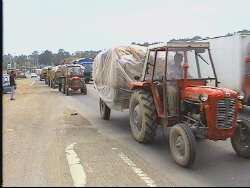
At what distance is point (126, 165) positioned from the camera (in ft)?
28.2

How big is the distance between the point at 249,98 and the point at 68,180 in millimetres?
9149

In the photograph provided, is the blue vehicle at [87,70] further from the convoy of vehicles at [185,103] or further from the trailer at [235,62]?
the convoy of vehicles at [185,103]

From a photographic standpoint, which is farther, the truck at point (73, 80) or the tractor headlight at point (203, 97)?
the truck at point (73, 80)

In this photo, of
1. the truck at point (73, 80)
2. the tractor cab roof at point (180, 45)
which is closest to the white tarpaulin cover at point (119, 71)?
the tractor cab roof at point (180, 45)

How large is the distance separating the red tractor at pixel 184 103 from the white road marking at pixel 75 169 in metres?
1.72

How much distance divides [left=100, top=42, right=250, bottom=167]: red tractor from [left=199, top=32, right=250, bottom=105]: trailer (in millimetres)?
4414

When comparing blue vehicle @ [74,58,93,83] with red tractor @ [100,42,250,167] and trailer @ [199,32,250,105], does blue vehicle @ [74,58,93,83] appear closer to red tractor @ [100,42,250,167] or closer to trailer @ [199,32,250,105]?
trailer @ [199,32,250,105]

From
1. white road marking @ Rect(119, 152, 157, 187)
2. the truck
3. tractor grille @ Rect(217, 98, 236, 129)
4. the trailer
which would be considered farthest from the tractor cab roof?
the truck

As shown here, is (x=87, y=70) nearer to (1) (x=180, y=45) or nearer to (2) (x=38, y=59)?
(1) (x=180, y=45)

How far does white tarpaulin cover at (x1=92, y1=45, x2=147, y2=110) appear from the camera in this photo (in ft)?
43.8

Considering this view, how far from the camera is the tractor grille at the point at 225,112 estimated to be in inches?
A: 344

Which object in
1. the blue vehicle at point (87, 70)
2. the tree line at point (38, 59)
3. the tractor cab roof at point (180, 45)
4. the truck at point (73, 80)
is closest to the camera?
the tractor cab roof at point (180, 45)

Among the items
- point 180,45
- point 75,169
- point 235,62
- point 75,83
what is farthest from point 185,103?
point 75,83

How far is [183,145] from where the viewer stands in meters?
8.61
